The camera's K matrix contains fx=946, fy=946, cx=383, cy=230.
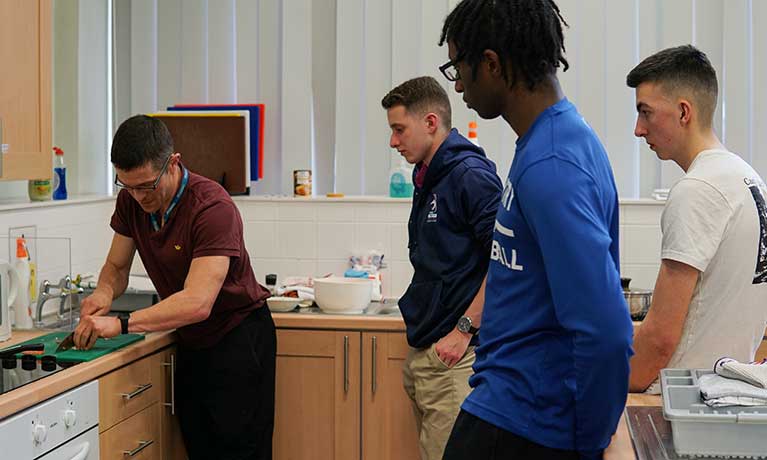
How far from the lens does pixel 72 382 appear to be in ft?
8.10

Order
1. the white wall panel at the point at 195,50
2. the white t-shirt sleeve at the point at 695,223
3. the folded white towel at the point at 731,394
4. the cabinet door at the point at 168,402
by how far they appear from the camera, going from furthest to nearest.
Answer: the white wall panel at the point at 195,50, the cabinet door at the point at 168,402, the white t-shirt sleeve at the point at 695,223, the folded white towel at the point at 731,394

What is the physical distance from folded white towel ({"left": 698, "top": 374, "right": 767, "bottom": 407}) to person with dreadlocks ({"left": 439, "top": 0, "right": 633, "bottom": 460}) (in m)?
0.19

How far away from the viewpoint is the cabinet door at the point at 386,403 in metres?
3.50

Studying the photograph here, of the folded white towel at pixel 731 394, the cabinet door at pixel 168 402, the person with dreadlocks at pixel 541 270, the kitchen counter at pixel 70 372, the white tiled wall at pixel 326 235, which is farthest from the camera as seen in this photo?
the white tiled wall at pixel 326 235

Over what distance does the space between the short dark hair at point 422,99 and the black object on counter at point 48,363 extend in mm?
1269

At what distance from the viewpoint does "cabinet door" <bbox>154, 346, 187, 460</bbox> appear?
10.0 feet

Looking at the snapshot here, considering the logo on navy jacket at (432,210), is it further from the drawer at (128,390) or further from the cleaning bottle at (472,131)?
the cleaning bottle at (472,131)

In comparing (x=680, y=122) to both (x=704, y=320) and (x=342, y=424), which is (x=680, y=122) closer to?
(x=704, y=320)

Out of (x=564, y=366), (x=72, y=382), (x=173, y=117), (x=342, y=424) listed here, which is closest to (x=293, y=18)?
(x=173, y=117)

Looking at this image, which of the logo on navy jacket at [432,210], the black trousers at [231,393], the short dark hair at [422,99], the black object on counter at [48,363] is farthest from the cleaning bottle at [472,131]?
the black object on counter at [48,363]

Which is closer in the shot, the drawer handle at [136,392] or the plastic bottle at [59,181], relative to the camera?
the drawer handle at [136,392]

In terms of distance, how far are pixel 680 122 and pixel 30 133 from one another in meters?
1.99

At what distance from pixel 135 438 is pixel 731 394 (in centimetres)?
193

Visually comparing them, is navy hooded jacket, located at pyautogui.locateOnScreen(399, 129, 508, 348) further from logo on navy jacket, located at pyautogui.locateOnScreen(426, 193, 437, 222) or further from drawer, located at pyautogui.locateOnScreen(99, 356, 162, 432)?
drawer, located at pyautogui.locateOnScreen(99, 356, 162, 432)
